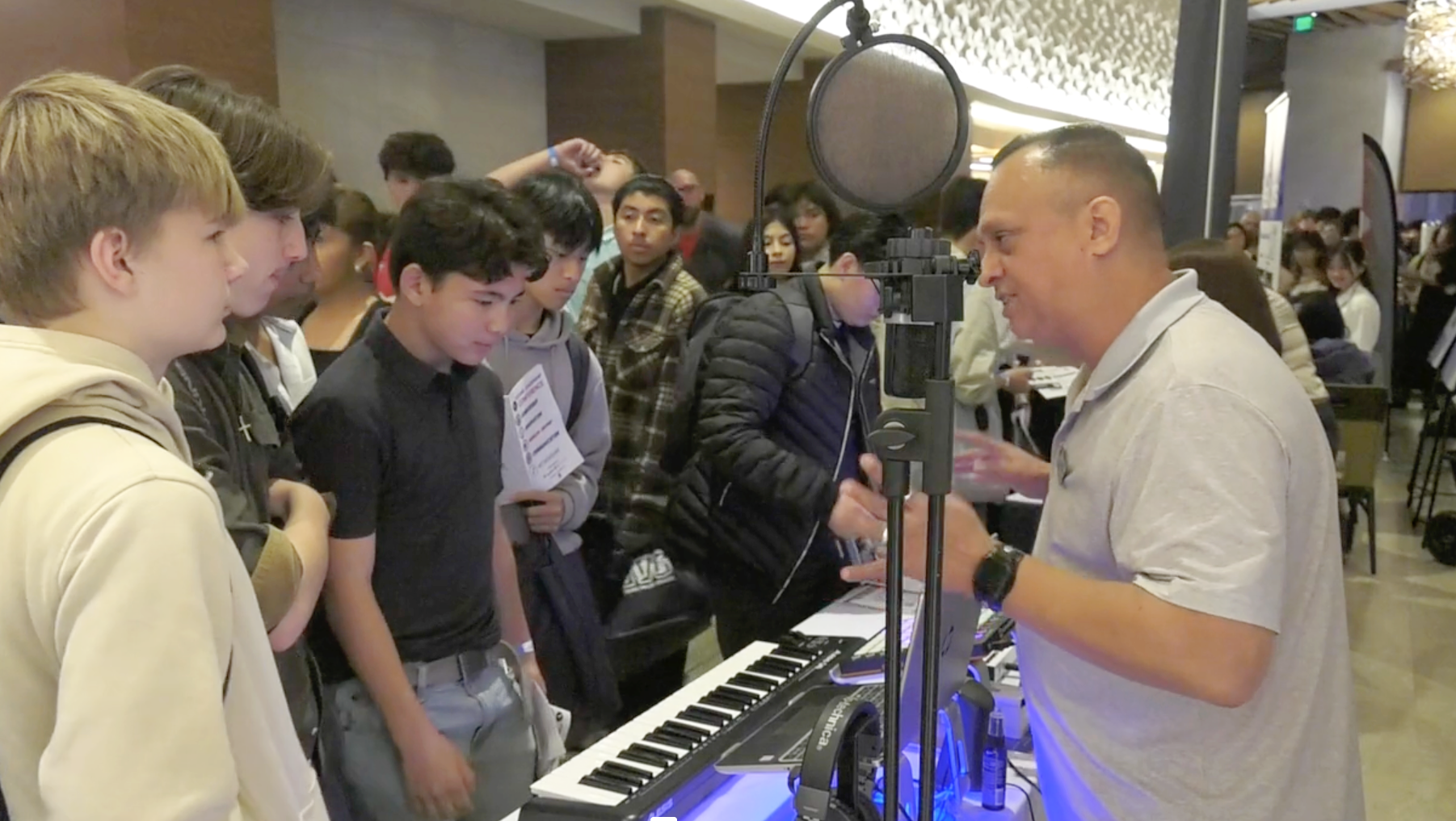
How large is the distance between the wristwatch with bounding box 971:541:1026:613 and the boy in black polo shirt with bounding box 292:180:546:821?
0.78m

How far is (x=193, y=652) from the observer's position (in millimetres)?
765

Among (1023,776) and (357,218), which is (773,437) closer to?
(1023,776)

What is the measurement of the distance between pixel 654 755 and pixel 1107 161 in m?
0.91

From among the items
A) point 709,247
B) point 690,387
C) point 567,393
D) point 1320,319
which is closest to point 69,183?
point 567,393

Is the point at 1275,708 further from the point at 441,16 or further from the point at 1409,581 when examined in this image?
the point at 441,16

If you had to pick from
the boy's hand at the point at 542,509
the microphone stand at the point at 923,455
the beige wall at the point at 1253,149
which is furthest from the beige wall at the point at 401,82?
the beige wall at the point at 1253,149

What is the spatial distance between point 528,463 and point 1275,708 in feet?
4.38

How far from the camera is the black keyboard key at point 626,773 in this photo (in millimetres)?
1346

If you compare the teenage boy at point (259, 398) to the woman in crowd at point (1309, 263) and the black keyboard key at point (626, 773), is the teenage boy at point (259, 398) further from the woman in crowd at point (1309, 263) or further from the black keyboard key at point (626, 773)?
the woman in crowd at point (1309, 263)

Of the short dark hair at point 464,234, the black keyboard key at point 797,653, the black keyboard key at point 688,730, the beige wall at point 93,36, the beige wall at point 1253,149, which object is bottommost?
the black keyboard key at point 797,653

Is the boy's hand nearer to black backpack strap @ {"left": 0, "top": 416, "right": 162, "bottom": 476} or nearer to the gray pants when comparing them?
the gray pants

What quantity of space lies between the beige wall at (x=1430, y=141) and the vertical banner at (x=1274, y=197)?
7.86 meters

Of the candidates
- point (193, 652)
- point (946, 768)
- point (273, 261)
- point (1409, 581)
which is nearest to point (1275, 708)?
point (946, 768)

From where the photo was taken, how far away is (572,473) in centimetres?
229
